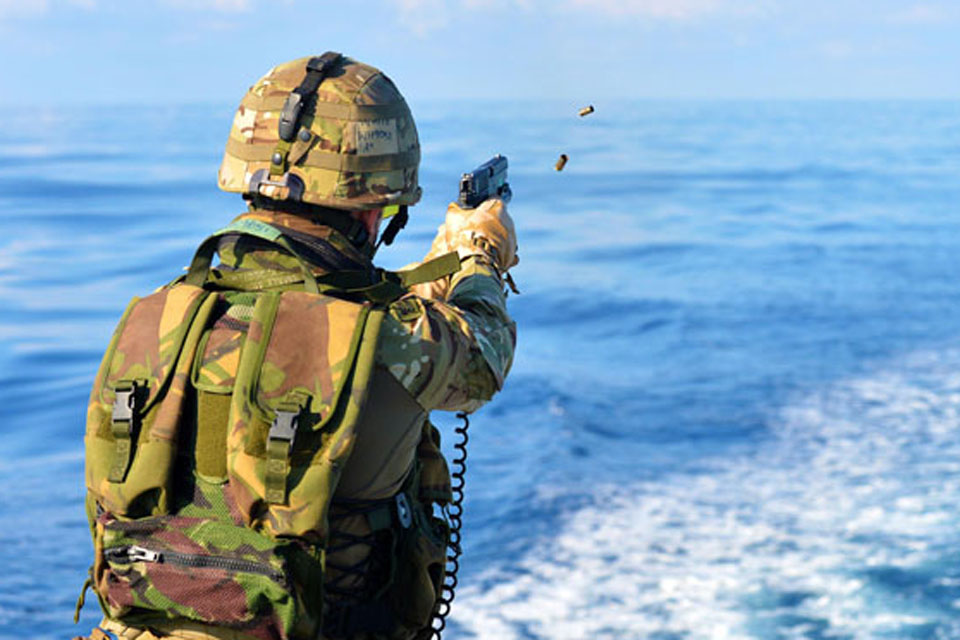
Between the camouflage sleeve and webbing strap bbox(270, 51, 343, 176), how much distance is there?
59 centimetres

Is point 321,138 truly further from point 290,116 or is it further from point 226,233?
point 226,233

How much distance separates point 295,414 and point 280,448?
0.10 metres

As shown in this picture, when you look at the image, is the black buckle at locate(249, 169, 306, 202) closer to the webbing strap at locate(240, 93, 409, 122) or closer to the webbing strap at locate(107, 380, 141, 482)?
the webbing strap at locate(240, 93, 409, 122)

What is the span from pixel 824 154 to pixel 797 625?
94611 mm

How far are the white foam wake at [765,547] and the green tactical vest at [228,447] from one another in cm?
1171

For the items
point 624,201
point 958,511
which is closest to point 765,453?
point 958,511

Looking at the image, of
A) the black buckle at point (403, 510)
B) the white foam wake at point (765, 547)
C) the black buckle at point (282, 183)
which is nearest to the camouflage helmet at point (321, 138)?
the black buckle at point (282, 183)

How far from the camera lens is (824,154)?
10488cm

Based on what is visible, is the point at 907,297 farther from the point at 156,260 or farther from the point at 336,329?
the point at 336,329

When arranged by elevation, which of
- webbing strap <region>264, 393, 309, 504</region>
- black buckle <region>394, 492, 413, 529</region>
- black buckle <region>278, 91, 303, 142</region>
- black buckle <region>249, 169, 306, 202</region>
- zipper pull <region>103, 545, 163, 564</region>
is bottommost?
zipper pull <region>103, 545, 163, 564</region>

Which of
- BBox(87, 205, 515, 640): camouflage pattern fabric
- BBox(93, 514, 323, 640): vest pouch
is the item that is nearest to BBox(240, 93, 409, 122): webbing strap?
BBox(87, 205, 515, 640): camouflage pattern fabric

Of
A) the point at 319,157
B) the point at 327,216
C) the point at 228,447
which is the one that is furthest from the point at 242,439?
the point at 319,157

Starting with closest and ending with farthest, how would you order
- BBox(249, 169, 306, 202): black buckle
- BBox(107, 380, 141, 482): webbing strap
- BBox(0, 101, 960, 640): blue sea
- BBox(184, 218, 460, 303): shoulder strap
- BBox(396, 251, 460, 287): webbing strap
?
BBox(107, 380, 141, 482): webbing strap, BBox(184, 218, 460, 303): shoulder strap, BBox(249, 169, 306, 202): black buckle, BBox(396, 251, 460, 287): webbing strap, BBox(0, 101, 960, 640): blue sea

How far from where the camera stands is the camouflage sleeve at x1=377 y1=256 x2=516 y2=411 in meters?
3.68
